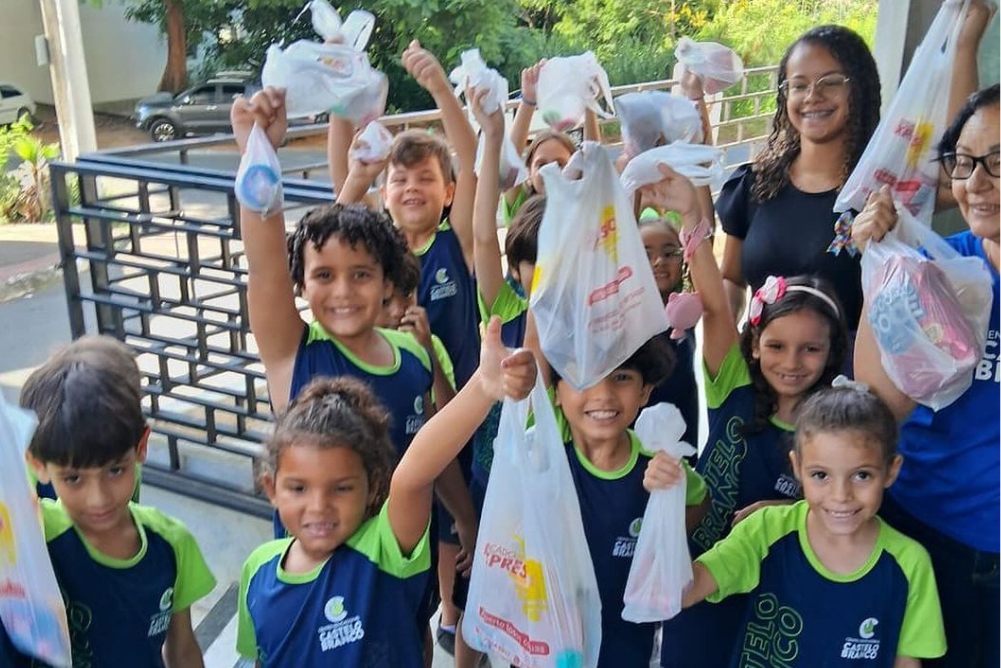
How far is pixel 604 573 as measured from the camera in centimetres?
179

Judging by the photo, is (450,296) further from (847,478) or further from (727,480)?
(847,478)

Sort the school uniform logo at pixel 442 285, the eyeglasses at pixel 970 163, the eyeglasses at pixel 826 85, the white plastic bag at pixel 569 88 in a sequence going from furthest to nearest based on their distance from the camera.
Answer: the white plastic bag at pixel 569 88 < the school uniform logo at pixel 442 285 < the eyeglasses at pixel 826 85 < the eyeglasses at pixel 970 163

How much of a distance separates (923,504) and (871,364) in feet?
0.88

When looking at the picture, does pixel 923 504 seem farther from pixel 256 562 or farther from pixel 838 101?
pixel 256 562

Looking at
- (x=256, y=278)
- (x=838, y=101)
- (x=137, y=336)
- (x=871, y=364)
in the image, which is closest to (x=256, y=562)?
(x=256, y=278)

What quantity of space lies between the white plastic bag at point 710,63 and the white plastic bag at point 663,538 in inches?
52.9

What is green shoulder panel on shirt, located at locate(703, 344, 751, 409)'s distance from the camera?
1962 millimetres

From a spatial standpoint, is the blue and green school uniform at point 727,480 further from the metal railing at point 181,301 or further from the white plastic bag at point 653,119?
the metal railing at point 181,301

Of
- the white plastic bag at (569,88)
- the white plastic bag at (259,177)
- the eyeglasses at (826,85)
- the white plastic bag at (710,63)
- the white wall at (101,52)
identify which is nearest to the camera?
the white plastic bag at (259,177)

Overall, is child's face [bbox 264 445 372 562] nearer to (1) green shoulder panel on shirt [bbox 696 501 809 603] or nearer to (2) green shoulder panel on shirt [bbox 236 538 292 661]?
(2) green shoulder panel on shirt [bbox 236 538 292 661]

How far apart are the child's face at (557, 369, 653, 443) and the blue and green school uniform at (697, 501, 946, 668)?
0.95 feet

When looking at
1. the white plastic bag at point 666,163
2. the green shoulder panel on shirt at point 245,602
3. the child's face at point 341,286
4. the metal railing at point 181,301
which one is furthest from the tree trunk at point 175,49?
the green shoulder panel on shirt at point 245,602

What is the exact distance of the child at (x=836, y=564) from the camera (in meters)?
1.61

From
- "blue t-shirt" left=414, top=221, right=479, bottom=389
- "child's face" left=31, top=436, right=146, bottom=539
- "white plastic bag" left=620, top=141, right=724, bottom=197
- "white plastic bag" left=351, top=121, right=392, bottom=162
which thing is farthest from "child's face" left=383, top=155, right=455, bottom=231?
"child's face" left=31, top=436, right=146, bottom=539
